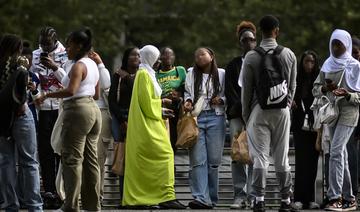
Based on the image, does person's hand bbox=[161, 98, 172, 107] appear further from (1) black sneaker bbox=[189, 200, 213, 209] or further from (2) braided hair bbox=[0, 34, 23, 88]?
(2) braided hair bbox=[0, 34, 23, 88]

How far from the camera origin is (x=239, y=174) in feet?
54.4

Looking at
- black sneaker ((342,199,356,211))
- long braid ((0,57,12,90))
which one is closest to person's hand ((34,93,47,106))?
long braid ((0,57,12,90))

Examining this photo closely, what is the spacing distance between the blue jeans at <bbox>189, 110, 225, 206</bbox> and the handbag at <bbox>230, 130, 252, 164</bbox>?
1.06ft

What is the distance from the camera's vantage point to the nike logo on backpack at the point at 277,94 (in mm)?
14688

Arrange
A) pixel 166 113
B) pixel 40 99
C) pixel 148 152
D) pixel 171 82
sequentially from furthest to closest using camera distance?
pixel 171 82 → pixel 166 113 → pixel 148 152 → pixel 40 99

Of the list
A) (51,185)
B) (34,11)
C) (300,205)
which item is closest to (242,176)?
(300,205)

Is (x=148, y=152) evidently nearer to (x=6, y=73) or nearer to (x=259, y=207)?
(x=259, y=207)

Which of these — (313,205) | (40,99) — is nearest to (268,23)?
(40,99)

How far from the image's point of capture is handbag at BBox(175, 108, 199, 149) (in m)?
16.5

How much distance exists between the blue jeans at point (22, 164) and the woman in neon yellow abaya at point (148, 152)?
2.02 m

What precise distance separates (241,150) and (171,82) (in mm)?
1464

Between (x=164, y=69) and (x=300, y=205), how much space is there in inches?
98.0

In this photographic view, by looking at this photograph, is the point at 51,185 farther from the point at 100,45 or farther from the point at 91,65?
the point at 100,45

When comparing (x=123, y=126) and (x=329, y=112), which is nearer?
(x=329, y=112)
